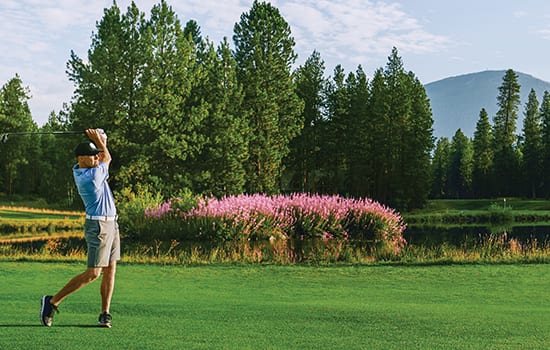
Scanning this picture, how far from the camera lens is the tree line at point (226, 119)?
4441cm

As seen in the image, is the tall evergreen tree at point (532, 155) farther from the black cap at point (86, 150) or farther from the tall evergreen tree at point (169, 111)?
the black cap at point (86, 150)

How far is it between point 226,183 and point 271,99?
961 cm

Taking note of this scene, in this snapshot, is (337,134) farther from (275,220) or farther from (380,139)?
(275,220)

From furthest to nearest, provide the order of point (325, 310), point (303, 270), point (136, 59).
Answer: point (136, 59) < point (303, 270) < point (325, 310)

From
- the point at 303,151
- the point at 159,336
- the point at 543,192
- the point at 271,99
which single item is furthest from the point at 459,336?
the point at 543,192

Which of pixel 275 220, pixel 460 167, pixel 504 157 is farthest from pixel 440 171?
pixel 275 220

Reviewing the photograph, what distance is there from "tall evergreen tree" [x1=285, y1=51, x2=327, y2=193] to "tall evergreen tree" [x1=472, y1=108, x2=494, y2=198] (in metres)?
26.3

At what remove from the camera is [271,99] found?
179 ft

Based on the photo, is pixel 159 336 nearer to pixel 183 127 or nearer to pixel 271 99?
pixel 183 127

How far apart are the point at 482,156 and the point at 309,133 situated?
29918mm

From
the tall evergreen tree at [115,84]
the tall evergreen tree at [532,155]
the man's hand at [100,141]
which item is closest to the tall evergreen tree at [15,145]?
the tall evergreen tree at [115,84]

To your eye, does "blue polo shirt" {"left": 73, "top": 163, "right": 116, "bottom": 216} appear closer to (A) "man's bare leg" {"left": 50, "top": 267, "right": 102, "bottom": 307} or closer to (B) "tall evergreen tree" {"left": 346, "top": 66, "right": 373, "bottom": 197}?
(A) "man's bare leg" {"left": 50, "top": 267, "right": 102, "bottom": 307}

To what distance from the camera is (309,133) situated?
67.0 m

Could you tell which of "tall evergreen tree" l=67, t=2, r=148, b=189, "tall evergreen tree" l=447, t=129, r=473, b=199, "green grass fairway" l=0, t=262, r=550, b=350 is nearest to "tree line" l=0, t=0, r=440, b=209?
"tall evergreen tree" l=67, t=2, r=148, b=189
